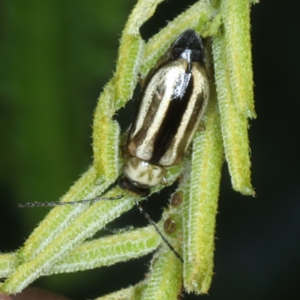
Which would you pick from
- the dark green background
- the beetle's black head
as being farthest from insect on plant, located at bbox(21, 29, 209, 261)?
the dark green background

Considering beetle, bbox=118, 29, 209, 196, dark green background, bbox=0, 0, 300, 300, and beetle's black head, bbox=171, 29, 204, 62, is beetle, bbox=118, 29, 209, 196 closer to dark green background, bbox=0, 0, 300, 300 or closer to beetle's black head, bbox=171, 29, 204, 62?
beetle's black head, bbox=171, 29, 204, 62

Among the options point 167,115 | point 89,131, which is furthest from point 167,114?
point 89,131

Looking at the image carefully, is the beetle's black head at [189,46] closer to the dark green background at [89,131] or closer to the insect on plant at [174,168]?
the insect on plant at [174,168]

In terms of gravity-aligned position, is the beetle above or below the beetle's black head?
below

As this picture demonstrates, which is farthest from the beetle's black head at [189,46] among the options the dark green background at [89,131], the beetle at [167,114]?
the dark green background at [89,131]

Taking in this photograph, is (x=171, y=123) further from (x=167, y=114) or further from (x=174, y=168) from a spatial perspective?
(x=174, y=168)

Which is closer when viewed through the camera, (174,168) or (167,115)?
(174,168)
